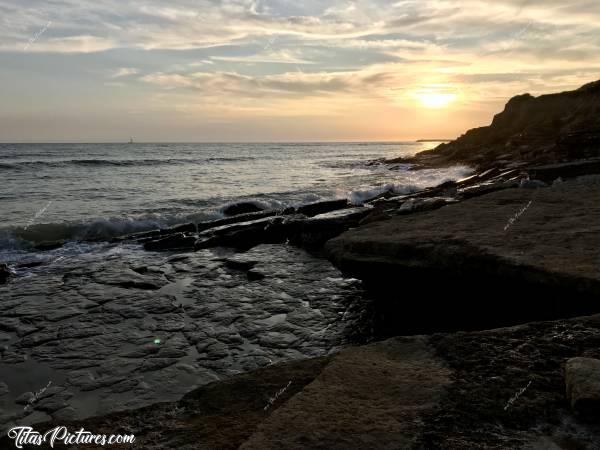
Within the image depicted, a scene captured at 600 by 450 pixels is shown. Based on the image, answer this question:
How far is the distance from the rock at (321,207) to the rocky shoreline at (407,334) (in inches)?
93.4

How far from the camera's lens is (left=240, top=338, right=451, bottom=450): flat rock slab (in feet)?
6.91

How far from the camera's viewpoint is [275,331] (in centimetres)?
557

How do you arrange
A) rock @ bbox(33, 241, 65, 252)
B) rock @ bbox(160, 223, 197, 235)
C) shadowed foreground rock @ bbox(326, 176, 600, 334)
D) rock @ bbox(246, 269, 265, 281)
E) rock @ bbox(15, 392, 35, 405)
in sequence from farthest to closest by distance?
1. rock @ bbox(160, 223, 197, 235)
2. rock @ bbox(33, 241, 65, 252)
3. rock @ bbox(246, 269, 265, 281)
4. rock @ bbox(15, 392, 35, 405)
5. shadowed foreground rock @ bbox(326, 176, 600, 334)

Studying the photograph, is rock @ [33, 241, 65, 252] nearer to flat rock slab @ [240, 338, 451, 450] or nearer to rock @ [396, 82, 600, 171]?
flat rock slab @ [240, 338, 451, 450]

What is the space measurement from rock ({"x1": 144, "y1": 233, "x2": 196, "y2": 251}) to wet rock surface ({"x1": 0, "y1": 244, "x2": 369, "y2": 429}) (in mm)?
1917

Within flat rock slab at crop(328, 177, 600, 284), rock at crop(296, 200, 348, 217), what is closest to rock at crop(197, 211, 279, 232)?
rock at crop(296, 200, 348, 217)

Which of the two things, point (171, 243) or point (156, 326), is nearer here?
point (156, 326)

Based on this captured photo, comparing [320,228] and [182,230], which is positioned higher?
[320,228]

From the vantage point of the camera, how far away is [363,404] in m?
2.40

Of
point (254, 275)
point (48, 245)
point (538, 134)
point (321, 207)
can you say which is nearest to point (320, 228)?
point (254, 275)

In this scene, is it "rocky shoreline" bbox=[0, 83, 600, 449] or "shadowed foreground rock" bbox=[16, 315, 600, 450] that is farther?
"rocky shoreline" bbox=[0, 83, 600, 449]

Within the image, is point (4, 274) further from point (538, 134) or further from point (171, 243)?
point (538, 134)

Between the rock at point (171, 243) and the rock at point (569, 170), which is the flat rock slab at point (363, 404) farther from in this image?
the rock at point (569, 170)

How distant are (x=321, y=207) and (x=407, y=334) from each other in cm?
832
